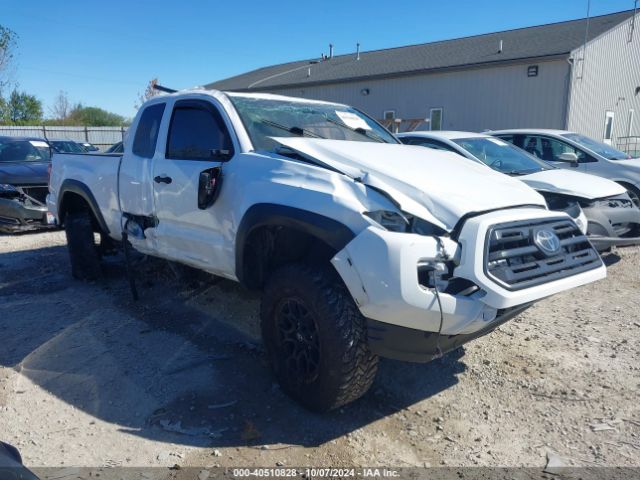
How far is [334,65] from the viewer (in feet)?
92.0

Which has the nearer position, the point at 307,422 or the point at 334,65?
the point at 307,422

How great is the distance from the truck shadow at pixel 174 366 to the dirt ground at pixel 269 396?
0.01 meters

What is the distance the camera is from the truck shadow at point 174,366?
10.2ft

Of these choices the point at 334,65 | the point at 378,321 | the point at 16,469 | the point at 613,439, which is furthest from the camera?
the point at 334,65

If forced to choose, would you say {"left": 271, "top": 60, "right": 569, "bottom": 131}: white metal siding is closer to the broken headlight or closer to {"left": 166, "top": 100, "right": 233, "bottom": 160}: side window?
{"left": 166, "top": 100, "right": 233, "bottom": 160}: side window

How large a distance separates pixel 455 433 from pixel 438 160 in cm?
180

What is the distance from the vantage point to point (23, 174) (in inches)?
346

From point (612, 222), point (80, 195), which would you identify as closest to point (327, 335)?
point (80, 195)

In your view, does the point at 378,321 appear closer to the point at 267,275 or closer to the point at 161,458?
the point at 267,275

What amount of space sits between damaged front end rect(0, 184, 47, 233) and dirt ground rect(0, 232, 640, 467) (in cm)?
398

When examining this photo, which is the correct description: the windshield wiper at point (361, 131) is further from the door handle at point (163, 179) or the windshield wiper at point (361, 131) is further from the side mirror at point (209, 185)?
the door handle at point (163, 179)

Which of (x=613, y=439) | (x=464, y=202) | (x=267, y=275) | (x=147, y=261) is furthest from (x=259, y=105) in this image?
(x=613, y=439)

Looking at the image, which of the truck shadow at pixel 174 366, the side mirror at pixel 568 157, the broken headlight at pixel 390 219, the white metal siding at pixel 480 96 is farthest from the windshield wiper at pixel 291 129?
the white metal siding at pixel 480 96

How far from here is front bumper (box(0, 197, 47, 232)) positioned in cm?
841
